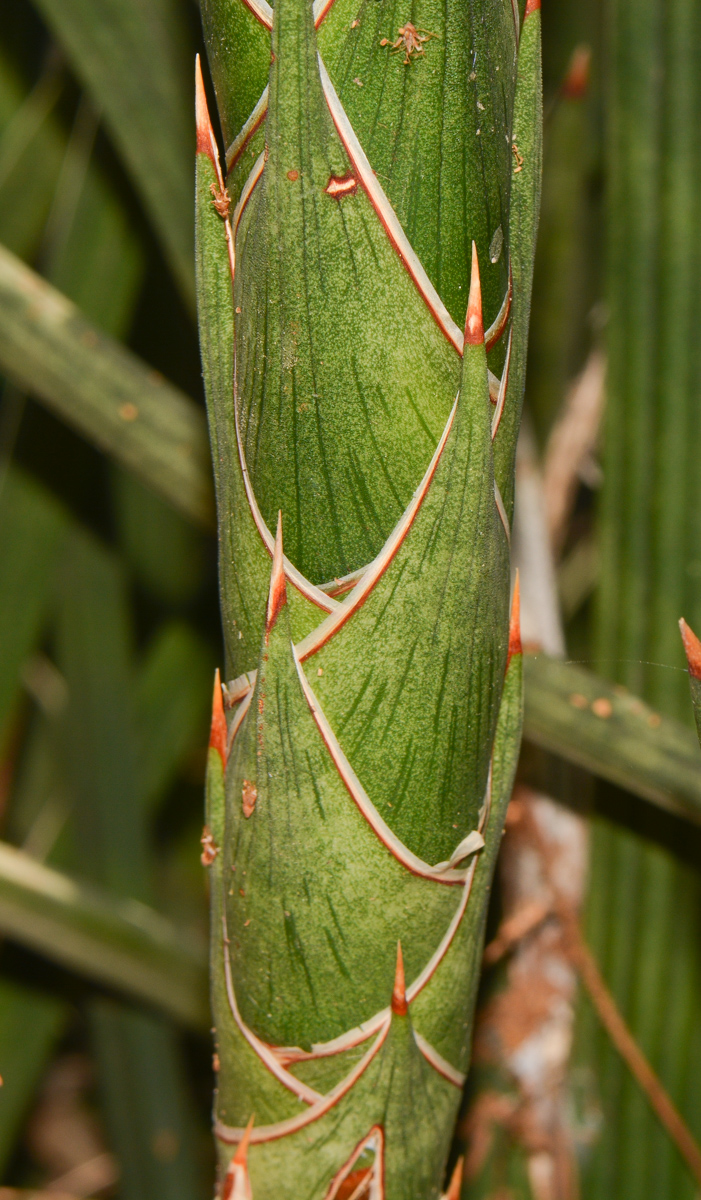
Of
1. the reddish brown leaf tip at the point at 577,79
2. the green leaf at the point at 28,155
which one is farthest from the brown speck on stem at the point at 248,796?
the green leaf at the point at 28,155

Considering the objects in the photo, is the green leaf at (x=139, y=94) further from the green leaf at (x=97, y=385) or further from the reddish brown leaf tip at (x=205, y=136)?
the reddish brown leaf tip at (x=205, y=136)

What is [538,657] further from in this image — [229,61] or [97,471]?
[97,471]

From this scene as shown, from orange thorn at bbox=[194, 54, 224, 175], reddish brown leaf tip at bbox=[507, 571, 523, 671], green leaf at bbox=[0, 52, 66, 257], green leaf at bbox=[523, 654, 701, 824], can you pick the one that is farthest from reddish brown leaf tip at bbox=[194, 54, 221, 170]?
green leaf at bbox=[0, 52, 66, 257]

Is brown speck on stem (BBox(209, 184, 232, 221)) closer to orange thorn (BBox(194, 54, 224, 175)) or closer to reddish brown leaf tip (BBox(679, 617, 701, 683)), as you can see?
orange thorn (BBox(194, 54, 224, 175))

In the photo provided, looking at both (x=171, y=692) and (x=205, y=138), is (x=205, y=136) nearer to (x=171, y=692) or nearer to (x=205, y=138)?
(x=205, y=138)

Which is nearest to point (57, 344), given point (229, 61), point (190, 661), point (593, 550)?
point (229, 61)
